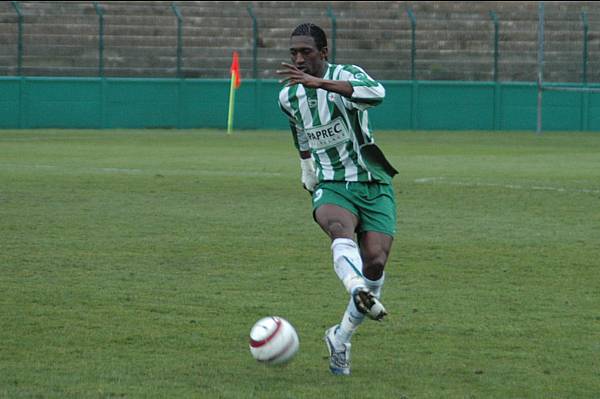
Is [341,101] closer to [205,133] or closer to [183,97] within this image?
[205,133]

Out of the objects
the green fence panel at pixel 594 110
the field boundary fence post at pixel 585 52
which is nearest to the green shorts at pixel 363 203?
the green fence panel at pixel 594 110

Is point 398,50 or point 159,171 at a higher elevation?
point 398,50

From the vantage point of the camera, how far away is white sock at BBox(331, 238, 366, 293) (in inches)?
247

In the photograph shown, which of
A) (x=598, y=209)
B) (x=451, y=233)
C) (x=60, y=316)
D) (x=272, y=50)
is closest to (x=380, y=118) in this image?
(x=272, y=50)

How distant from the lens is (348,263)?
6.43 meters

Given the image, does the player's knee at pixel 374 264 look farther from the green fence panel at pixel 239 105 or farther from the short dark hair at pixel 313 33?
the green fence panel at pixel 239 105

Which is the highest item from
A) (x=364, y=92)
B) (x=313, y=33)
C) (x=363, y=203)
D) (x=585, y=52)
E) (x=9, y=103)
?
(x=585, y=52)

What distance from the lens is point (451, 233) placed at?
12969 mm

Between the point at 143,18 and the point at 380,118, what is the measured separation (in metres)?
8.25

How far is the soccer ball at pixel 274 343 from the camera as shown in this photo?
6395 mm

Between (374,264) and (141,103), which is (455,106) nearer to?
(141,103)

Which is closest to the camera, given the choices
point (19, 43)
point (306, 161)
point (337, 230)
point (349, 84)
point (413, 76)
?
point (337, 230)

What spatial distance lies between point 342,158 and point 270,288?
8.18ft

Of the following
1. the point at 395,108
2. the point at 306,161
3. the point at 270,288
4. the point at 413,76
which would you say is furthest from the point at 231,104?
the point at 306,161
